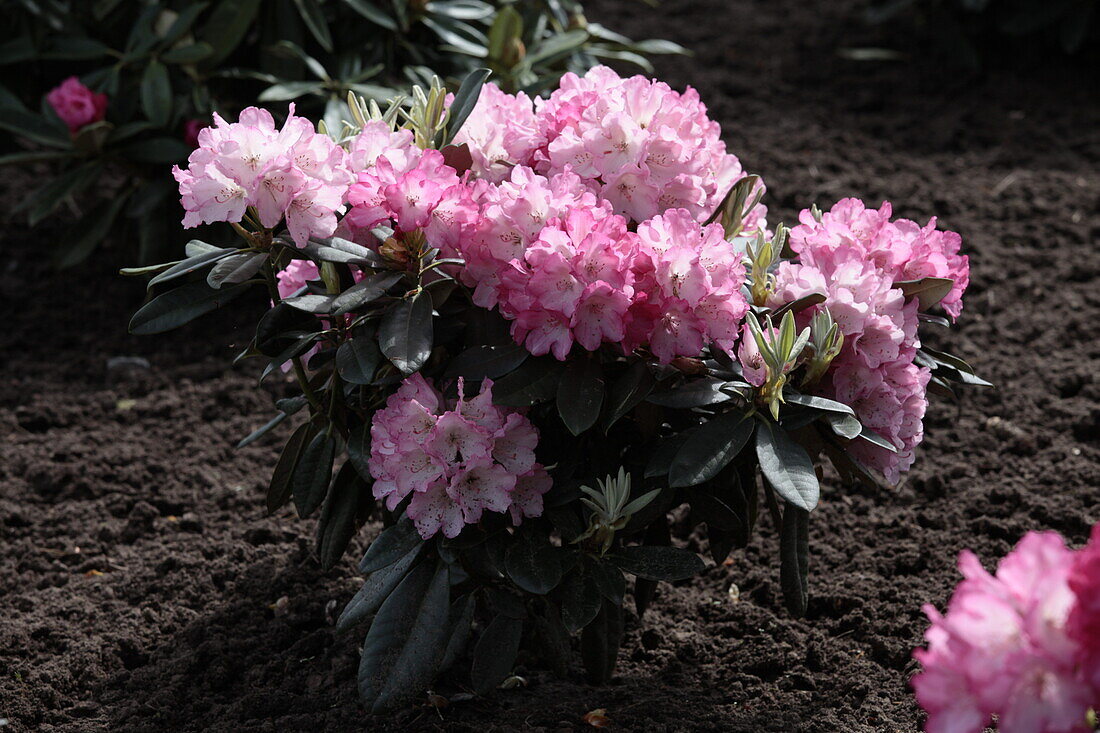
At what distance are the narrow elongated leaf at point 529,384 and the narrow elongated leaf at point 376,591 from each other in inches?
11.4

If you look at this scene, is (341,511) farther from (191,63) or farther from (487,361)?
(191,63)

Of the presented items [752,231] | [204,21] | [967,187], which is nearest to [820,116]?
[967,187]

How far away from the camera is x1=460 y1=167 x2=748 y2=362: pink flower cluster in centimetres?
146

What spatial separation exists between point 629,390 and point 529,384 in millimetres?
139

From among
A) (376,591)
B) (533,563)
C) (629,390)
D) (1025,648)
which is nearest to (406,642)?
(376,591)

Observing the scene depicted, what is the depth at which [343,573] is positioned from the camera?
7.44 ft

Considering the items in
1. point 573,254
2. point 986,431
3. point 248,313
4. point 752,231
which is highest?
point 573,254

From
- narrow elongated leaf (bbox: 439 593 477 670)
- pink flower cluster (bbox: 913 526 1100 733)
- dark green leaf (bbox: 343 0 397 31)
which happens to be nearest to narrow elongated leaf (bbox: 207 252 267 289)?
narrow elongated leaf (bbox: 439 593 477 670)

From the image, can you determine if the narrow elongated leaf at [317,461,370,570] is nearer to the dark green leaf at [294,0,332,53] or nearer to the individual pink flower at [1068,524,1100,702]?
the individual pink flower at [1068,524,1100,702]

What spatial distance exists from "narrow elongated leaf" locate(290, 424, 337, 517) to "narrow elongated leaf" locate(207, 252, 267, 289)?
0.34 m

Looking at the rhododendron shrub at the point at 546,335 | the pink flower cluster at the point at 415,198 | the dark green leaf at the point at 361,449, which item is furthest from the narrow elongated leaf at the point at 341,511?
the pink flower cluster at the point at 415,198

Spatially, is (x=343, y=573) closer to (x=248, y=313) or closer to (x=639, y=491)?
(x=639, y=491)

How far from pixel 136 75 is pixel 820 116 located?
8.03ft

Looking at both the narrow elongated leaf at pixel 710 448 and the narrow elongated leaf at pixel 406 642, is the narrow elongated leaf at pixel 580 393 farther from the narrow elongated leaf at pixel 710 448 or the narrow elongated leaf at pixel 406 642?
the narrow elongated leaf at pixel 406 642
